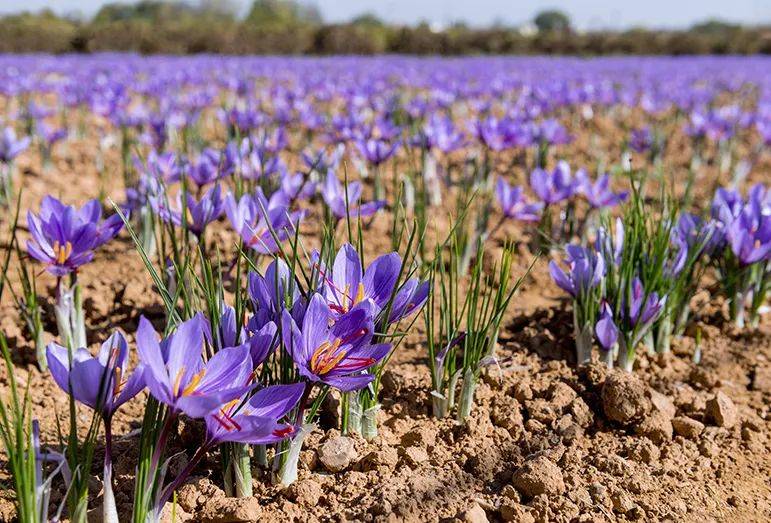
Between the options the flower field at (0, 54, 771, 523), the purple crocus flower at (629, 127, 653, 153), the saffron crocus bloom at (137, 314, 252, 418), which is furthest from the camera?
the purple crocus flower at (629, 127, 653, 153)

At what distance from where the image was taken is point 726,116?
Result: 5.74 meters

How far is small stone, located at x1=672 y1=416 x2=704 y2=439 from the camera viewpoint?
178 cm

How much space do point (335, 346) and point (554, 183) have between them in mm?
1822

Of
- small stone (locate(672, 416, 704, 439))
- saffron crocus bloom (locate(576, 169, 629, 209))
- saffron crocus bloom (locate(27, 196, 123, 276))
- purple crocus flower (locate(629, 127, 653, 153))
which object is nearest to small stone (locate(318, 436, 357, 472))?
saffron crocus bloom (locate(27, 196, 123, 276))

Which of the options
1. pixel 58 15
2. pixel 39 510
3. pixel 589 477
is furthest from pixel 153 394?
pixel 58 15

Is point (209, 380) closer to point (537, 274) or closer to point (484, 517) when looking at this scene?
point (484, 517)

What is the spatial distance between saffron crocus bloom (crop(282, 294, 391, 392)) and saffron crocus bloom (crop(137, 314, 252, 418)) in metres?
0.11

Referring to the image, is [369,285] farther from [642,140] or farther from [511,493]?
[642,140]

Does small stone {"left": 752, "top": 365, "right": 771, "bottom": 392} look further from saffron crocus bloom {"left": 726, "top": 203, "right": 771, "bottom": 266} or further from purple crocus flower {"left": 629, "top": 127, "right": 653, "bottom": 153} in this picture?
purple crocus flower {"left": 629, "top": 127, "right": 653, "bottom": 153}

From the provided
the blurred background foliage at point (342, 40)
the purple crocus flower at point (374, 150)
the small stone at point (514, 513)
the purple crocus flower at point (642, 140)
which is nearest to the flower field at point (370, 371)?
the small stone at point (514, 513)

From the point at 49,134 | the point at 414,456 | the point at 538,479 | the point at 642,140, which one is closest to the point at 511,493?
the point at 538,479

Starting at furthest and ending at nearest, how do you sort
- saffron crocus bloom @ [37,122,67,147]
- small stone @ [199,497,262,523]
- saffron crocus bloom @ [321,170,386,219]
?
1. saffron crocus bloom @ [37,122,67,147]
2. saffron crocus bloom @ [321,170,386,219]
3. small stone @ [199,497,262,523]

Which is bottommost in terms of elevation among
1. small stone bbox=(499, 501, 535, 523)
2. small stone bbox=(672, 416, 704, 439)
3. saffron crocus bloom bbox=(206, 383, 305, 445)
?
small stone bbox=(672, 416, 704, 439)

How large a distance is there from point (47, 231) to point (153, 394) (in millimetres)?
784
